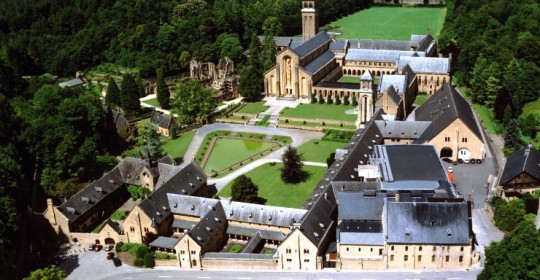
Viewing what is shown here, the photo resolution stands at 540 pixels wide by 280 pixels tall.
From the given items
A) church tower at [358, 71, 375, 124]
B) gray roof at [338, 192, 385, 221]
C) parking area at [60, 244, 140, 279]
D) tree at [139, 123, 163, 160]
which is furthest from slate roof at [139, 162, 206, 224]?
church tower at [358, 71, 375, 124]

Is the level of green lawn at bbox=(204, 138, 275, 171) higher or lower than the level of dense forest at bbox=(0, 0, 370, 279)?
lower

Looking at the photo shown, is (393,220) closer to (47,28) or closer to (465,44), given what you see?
(465,44)

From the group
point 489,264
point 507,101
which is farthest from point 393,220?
point 507,101

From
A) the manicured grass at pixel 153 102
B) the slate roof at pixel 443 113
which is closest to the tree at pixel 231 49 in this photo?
the manicured grass at pixel 153 102

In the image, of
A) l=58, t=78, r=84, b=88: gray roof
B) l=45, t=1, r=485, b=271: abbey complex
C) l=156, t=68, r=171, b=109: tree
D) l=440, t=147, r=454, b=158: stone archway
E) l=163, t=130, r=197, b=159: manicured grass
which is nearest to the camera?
l=45, t=1, r=485, b=271: abbey complex

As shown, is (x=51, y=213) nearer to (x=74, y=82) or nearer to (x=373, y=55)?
(x=74, y=82)

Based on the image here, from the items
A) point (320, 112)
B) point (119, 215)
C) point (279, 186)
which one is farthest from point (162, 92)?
point (279, 186)

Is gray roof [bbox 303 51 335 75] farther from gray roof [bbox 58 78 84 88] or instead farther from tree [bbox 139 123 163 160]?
gray roof [bbox 58 78 84 88]
